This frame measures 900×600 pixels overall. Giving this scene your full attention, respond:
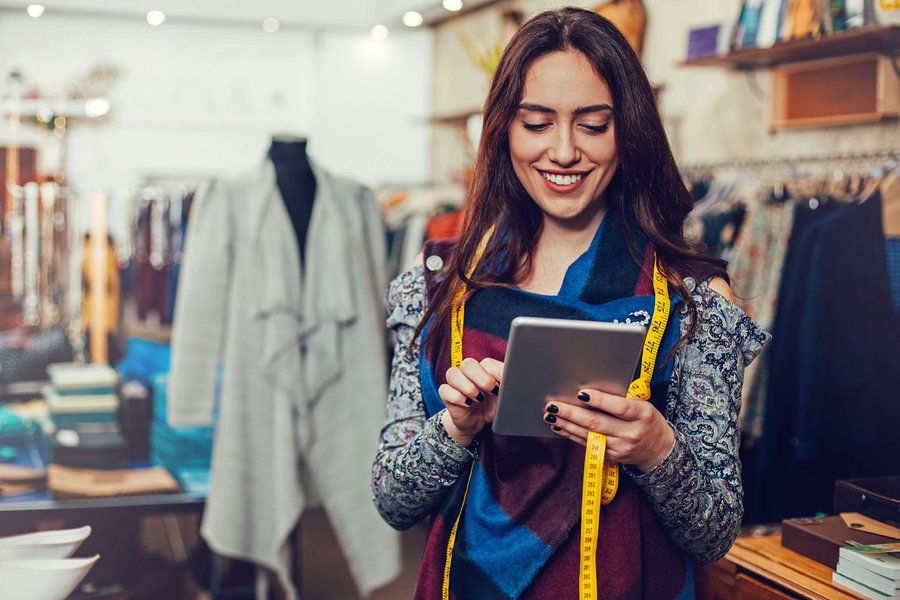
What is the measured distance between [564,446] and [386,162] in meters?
5.15

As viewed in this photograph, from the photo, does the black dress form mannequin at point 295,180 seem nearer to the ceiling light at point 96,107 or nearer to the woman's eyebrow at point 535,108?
the woman's eyebrow at point 535,108

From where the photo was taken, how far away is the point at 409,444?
1.30 m

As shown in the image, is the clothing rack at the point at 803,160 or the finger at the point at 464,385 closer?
the finger at the point at 464,385

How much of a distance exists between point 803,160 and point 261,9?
12.1 ft

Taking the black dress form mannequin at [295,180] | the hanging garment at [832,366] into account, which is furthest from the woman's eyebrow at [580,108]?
the black dress form mannequin at [295,180]

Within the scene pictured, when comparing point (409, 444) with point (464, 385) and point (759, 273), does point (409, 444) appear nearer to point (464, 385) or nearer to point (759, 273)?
point (464, 385)

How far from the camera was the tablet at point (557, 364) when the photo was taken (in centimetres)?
104

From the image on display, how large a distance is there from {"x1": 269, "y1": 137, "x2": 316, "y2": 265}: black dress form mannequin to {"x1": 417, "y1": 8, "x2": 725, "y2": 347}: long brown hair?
178cm

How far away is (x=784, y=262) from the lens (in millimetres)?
2721

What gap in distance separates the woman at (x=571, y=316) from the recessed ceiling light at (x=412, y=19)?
4620 mm

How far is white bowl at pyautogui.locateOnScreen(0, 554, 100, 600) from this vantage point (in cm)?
100

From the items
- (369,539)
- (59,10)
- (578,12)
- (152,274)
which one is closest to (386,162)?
(59,10)

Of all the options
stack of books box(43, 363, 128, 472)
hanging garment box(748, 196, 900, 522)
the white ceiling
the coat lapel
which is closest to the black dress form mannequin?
the coat lapel

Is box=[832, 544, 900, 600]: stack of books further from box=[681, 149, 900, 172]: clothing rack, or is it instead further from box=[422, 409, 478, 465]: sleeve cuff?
box=[681, 149, 900, 172]: clothing rack
